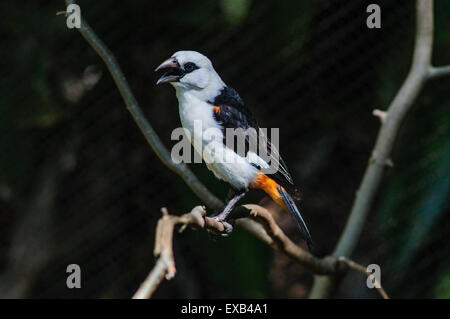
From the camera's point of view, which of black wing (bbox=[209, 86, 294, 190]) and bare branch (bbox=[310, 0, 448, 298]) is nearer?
black wing (bbox=[209, 86, 294, 190])

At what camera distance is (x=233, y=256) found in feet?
8.22

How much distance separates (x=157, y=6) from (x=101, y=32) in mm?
263

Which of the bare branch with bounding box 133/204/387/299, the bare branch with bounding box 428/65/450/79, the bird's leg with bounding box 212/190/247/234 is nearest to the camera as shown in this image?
the bare branch with bounding box 133/204/387/299

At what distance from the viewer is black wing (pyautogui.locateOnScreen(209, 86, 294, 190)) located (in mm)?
1588

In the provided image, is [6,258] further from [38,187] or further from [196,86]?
[196,86]

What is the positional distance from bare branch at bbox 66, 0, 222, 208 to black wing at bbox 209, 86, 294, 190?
0.29 meters

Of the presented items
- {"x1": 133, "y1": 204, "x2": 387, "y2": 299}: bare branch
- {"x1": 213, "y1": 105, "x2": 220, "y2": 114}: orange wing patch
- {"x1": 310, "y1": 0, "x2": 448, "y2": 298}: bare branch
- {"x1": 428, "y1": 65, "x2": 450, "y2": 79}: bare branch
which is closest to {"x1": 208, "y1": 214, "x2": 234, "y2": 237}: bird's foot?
{"x1": 133, "y1": 204, "x2": 387, "y2": 299}: bare branch

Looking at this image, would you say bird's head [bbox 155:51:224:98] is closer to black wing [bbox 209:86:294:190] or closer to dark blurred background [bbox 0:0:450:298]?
black wing [bbox 209:86:294:190]

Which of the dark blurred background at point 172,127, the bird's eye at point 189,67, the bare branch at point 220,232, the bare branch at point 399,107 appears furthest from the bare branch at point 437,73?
the bird's eye at point 189,67

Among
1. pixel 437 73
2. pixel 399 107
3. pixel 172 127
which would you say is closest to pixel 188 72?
pixel 399 107

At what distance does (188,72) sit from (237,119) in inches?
7.9

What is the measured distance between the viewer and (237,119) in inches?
63.6

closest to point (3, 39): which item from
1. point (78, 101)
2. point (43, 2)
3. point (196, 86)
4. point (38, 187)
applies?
point (43, 2)

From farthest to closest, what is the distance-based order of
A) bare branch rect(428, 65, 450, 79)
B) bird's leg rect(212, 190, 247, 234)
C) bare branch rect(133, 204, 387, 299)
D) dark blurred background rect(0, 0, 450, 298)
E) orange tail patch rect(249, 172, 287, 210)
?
dark blurred background rect(0, 0, 450, 298) → bare branch rect(428, 65, 450, 79) → orange tail patch rect(249, 172, 287, 210) → bird's leg rect(212, 190, 247, 234) → bare branch rect(133, 204, 387, 299)
